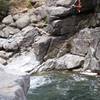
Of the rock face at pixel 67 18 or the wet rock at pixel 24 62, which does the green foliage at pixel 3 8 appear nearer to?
the rock face at pixel 67 18

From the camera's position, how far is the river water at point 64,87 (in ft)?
35.8

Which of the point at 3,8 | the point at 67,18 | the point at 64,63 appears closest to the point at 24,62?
the point at 64,63

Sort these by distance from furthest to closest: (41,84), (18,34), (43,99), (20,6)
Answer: (20,6), (18,34), (41,84), (43,99)

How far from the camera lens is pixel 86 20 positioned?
17.2 metres

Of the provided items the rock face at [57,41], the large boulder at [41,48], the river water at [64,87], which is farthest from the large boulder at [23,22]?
the river water at [64,87]

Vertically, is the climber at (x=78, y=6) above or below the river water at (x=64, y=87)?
above

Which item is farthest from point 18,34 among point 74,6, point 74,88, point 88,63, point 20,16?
point 74,88

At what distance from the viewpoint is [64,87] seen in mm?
12164

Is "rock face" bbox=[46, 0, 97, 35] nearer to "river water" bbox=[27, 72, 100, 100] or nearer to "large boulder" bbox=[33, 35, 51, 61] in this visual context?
"large boulder" bbox=[33, 35, 51, 61]

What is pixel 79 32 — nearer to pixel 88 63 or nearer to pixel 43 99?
pixel 88 63

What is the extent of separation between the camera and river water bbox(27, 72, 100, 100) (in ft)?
35.8

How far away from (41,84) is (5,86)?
9.60 m

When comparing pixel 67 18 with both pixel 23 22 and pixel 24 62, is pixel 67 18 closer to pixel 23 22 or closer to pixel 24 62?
pixel 24 62

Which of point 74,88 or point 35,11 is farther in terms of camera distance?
point 35,11
